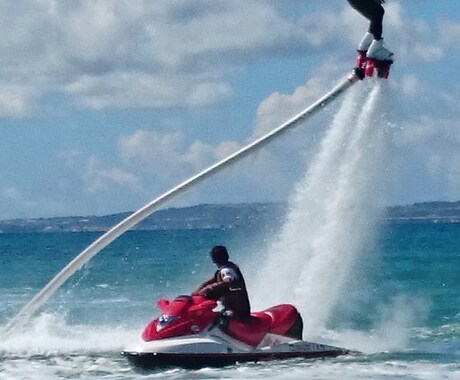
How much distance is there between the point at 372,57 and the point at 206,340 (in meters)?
5.41

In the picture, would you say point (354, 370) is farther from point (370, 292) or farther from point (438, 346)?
point (370, 292)

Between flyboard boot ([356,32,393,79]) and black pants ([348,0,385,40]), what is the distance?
154mm

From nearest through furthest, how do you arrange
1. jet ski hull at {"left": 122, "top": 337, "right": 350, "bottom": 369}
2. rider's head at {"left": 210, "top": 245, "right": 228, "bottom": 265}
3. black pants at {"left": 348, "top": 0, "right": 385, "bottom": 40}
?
black pants at {"left": 348, "top": 0, "right": 385, "bottom": 40}, jet ski hull at {"left": 122, "top": 337, "right": 350, "bottom": 369}, rider's head at {"left": 210, "top": 245, "right": 228, "bottom": 265}

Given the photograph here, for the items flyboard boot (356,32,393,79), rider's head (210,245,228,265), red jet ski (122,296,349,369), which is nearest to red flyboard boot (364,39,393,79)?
flyboard boot (356,32,393,79)

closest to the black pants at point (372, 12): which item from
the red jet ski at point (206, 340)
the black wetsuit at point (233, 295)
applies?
the black wetsuit at point (233, 295)

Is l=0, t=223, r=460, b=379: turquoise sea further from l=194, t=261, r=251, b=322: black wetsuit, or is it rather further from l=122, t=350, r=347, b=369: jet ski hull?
l=194, t=261, r=251, b=322: black wetsuit

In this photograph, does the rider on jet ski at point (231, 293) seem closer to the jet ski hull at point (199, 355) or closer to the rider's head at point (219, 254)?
the rider's head at point (219, 254)

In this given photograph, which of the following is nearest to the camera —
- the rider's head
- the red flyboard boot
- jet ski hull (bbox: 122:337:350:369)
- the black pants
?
the black pants

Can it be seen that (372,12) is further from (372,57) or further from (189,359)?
(189,359)

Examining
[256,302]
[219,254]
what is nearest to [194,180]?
[219,254]

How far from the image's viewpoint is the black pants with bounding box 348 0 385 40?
71.7 feet

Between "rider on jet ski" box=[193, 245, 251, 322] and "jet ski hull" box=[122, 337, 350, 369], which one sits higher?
"rider on jet ski" box=[193, 245, 251, 322]

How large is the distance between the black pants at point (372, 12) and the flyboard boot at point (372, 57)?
0.15 metres

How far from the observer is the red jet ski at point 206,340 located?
2205 cm
